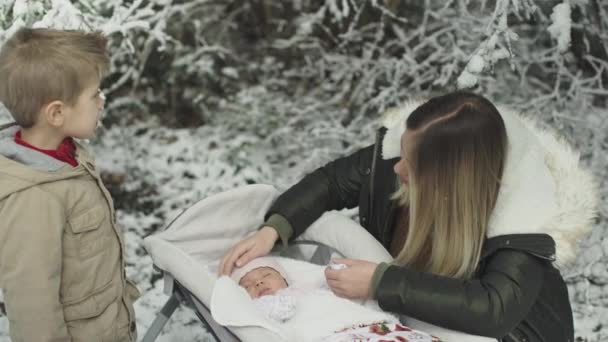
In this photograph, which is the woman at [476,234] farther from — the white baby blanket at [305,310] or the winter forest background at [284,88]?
the winter forest background at [284,88]

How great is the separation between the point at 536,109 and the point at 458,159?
217cm

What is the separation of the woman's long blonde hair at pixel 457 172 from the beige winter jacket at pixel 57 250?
826mm

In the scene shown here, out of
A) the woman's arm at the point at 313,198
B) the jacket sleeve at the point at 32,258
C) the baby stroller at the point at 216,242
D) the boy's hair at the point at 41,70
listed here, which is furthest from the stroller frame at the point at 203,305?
the boy's hair at the point at 41,70

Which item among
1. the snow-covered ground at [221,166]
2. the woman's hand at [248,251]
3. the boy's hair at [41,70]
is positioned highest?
the boy's hair at [41,70]

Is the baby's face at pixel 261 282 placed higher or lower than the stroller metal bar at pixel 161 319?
higher

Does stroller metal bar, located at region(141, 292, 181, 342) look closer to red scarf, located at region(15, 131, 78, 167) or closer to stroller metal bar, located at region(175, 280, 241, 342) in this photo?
stroller metal bar, located at region(175, 280, 241, 342)

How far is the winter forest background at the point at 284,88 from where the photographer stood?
3.49m

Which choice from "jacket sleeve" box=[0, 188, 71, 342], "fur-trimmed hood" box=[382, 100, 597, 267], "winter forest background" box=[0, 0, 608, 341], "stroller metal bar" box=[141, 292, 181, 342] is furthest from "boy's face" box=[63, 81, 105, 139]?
"winter forest background" box=[0, 0, 608, 341]

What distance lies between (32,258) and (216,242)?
767 millimetres

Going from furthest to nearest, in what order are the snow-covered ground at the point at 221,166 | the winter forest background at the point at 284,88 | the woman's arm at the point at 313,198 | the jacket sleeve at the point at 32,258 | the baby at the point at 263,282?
the winter forest background at the point at 284,88 < the snow-covered ground at the point at 221,166 < the woman's arm at the point at 313,198 < the baby at the point at 263,282 < the jacket sleeve at the point at 32,258

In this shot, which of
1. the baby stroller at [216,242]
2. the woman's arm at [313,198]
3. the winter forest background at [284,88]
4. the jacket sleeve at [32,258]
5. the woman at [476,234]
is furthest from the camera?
the winter forest background at [284,88]

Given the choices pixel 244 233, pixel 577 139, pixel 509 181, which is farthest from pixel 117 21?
pixel 577 139

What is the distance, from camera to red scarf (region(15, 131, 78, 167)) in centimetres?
171

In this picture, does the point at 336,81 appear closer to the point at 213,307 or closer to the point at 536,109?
the point at 536,109
